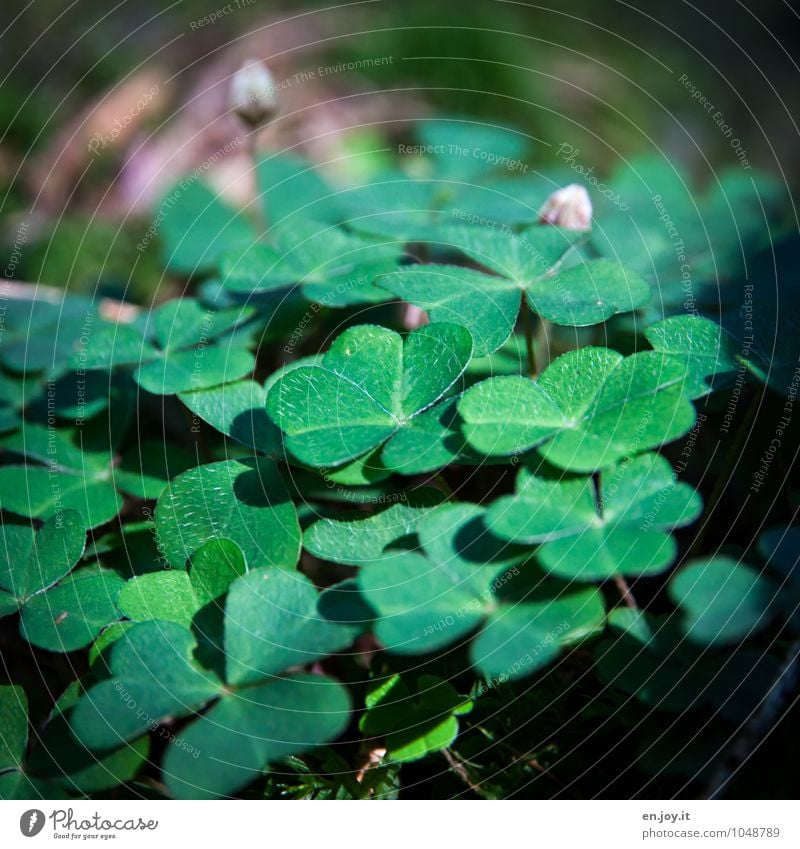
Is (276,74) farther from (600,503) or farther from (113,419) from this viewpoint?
(600,503)

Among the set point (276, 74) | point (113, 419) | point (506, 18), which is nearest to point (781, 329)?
point (113, 419)

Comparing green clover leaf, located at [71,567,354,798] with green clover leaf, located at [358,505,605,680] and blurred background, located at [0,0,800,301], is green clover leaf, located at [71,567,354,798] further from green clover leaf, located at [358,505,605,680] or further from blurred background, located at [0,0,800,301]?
blurred background, located at [0,0,800,301]

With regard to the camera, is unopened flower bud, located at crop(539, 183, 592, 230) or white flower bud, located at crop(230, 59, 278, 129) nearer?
unopened flower bud, located at crop(539, 183, 592, 230)

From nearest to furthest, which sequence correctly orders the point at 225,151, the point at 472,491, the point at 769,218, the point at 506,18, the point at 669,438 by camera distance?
the point at 669,438 → the point at 472,491 → the point at 769,218 → the point at 225,151 → the point at 506,18

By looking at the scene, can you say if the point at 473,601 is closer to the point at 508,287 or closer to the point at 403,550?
the point at 403,550

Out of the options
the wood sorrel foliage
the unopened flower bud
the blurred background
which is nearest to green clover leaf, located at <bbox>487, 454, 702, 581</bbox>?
the wood sorrel foliage

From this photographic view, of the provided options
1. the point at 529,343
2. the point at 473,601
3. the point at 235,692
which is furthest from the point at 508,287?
the point at 235,692

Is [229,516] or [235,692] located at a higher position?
[229,516]

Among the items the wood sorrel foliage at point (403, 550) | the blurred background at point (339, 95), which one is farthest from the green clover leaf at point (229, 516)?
the blurred background at point (339, 95)
